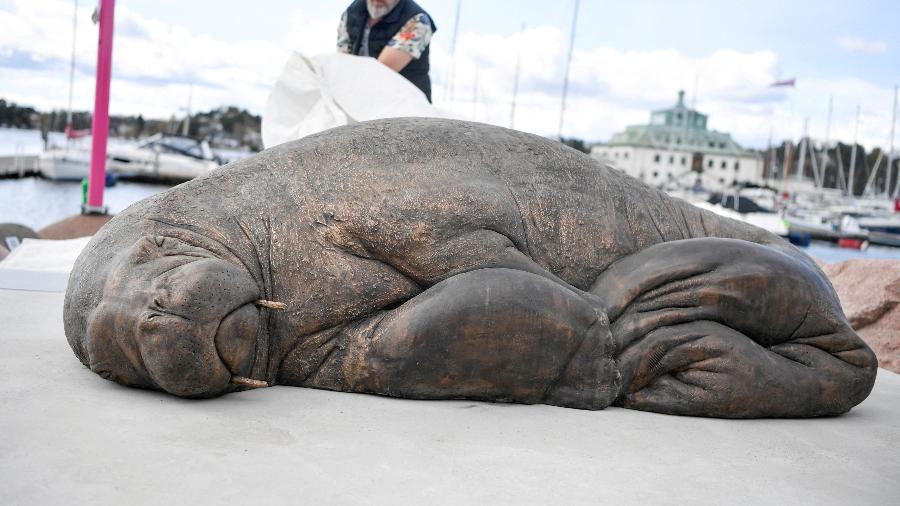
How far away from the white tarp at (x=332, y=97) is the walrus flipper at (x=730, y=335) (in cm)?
317

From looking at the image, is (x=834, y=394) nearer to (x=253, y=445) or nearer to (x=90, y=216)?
(x=253, y=445)

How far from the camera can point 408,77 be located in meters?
7.08

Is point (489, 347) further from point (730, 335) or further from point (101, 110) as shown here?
point (101, 110)

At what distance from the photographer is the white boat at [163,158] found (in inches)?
1652

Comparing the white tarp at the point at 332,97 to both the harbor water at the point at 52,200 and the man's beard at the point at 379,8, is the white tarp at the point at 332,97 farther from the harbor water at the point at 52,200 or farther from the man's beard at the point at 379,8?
the harbor water at the point at 52,200

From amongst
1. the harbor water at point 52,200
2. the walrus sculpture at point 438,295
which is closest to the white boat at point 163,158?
the harbor water at point 52,200

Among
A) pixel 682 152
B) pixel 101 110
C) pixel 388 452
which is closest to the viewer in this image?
pixel 388 452

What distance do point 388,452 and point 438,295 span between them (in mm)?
781

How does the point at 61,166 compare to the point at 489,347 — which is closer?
the point at 489,347

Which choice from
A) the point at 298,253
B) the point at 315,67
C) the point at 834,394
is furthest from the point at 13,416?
the point at 315,67

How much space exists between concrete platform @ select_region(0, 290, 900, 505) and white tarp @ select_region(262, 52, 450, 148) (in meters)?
3.41

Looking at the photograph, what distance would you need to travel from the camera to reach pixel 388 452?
284 centimetres

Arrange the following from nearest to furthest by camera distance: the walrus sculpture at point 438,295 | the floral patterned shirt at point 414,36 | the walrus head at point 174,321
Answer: the walrus head at point 174,321
the walrus sculpture at point 438,295
the floral patterned shirt at point 414,36

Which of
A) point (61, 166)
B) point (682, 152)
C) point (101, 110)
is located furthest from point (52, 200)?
point (682, 152)
